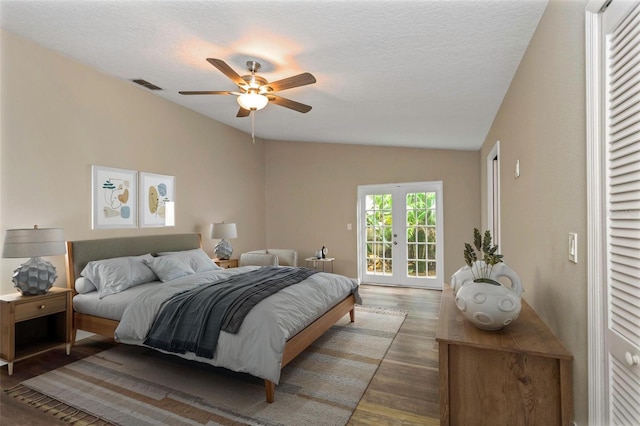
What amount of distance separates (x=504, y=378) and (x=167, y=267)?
3373 millimetres

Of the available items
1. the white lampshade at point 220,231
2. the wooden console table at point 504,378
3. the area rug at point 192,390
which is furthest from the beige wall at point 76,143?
the wooden console table at point 504,378

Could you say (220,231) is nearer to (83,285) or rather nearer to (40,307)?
(83,285)

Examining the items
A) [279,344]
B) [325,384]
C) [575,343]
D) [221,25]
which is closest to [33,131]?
[221,25]

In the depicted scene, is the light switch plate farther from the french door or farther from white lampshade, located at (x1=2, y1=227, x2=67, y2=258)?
the french door

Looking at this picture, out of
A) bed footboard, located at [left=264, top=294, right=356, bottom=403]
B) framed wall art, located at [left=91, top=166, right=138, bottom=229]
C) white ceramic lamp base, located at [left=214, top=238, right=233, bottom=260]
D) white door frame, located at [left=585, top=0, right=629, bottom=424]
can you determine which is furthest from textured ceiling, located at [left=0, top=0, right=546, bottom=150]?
white ceramic lamp base, located at [left=214, top=238, right=233, bottom=260]

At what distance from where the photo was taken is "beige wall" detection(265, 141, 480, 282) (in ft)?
18.1

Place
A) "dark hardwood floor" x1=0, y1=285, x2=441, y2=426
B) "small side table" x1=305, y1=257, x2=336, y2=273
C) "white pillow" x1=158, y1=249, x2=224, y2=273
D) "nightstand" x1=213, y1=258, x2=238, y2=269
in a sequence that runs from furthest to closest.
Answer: "small side table" x1=305, y1=257, x2=336, y2=273, "nightstand" x1=213, y1=258, x2=238, y2=269, "white pillow" x1=158, y1=249, x2=224, y2=273, "dark hardwood floor" x1=0, y1=285, x2=441, y2=426

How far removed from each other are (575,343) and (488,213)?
10.5ft

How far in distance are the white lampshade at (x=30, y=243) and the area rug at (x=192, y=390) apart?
1.01m

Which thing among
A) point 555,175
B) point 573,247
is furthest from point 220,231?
point 573,247

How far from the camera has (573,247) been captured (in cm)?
135

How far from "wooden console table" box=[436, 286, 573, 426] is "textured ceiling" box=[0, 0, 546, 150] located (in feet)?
5.42

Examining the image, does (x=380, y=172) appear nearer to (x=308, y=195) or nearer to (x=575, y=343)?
(x=308, y=195)

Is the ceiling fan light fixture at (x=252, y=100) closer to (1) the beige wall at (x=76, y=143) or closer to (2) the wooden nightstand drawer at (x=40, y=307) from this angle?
(1) the beige wall at (x=76, y=143)
